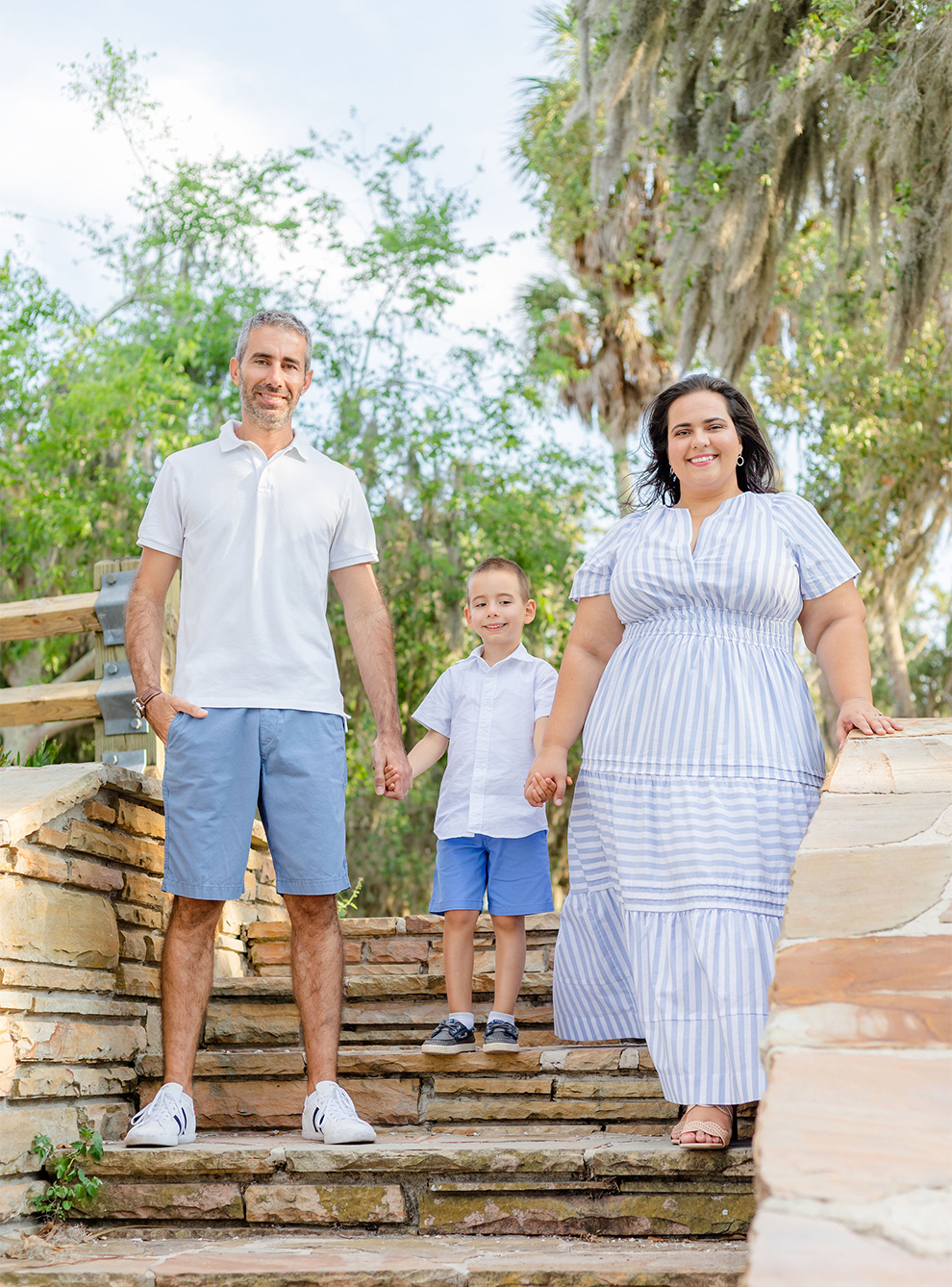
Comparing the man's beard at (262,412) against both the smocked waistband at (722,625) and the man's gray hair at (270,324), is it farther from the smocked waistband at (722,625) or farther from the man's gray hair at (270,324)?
the smocked waistband at (722,625)

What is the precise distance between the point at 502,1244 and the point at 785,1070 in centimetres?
116

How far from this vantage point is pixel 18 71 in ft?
39.2

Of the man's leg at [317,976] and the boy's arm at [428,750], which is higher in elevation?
the boy's arm at [428,750]

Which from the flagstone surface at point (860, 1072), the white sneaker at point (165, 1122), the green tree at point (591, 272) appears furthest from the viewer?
the green tree at point (591, 272)

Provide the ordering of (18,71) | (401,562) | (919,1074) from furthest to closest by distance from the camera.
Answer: (18,71), (401,562), (919,1074)

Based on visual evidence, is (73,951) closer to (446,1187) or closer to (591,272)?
(446,1187)

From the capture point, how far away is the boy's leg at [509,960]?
3.22 metres

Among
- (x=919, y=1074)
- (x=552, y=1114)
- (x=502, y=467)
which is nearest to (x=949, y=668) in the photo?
(x=502, y=467)

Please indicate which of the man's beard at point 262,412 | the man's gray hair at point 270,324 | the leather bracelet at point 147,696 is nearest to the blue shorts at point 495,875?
the leather bracelet at point 147,696

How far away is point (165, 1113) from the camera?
2553 mm

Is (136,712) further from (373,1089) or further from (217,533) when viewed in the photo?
(373,1089)

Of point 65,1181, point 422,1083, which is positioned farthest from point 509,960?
point 65,1181

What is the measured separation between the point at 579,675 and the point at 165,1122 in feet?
Result: 4.48

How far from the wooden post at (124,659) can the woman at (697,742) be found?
1.14 m
